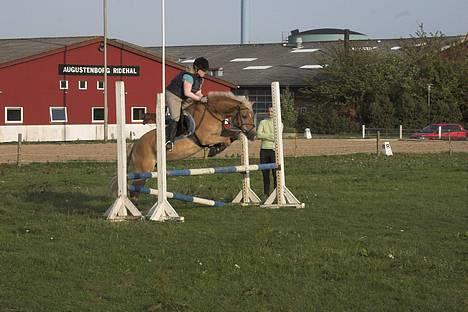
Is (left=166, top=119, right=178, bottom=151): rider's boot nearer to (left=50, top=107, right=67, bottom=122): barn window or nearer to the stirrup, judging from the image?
the stirrup

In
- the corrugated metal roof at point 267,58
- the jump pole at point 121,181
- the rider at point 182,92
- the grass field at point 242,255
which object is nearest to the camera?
the grass field at point 242,255

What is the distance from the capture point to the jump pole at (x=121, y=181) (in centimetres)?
1331

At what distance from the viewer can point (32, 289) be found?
8.28 m

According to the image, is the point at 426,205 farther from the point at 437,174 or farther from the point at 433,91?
the point at 433,91

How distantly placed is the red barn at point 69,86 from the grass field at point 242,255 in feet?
142

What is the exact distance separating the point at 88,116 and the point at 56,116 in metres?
2.39

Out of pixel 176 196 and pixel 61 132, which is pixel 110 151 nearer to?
pixel 61 132

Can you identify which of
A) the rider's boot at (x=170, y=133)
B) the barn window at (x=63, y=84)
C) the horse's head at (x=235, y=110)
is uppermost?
the barn window at (x=63, y=84)

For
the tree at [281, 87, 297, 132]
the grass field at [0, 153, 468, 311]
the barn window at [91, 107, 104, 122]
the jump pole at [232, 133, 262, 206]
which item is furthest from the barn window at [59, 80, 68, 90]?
the jump pole at [232, 133, 262, 206]

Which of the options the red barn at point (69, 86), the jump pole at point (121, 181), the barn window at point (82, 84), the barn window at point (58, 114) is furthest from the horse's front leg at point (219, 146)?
the barn window at point (82, 84)

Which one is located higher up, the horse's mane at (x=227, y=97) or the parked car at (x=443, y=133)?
the parked car at (x=443, y=133)

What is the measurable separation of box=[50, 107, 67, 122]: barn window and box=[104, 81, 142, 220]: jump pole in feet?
160

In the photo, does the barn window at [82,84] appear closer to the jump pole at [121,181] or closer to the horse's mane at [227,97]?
the horse's mane at [227,97]

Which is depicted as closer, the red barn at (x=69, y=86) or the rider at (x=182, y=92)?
the rider at (x=182, y=92)
